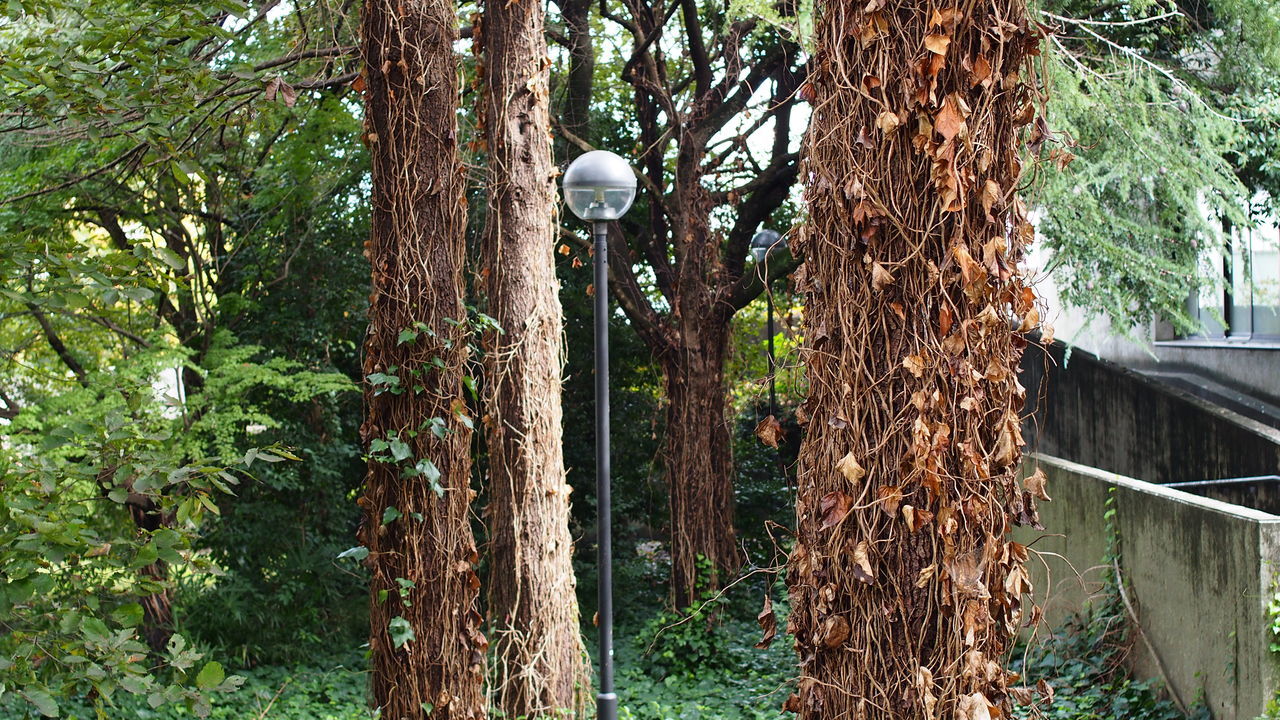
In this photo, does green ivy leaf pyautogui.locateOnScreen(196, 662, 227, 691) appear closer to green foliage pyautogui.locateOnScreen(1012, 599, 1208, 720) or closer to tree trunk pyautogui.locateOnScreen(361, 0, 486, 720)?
tree trunk pyautogui.locateOnScreen(361, 0, 486, 720)

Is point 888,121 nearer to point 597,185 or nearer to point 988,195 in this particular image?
point 988,195

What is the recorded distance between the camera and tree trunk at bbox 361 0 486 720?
5586mm

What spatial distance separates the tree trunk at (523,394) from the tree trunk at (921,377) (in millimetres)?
5063

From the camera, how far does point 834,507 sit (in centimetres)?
259

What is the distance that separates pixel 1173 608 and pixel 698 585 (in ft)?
18.6

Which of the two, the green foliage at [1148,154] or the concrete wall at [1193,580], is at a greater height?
the green foliage at [1148,154]

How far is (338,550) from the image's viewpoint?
12.4m

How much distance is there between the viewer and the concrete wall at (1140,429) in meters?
10.8

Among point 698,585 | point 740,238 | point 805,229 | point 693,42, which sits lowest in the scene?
point 698,585

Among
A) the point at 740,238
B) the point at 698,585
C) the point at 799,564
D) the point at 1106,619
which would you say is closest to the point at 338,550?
the point at 698,585

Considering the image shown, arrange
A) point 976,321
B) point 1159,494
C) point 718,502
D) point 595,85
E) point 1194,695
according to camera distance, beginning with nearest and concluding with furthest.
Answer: point 976,321 < point 1194,695 < point 1159,494 < point 718,502 < point 595,85

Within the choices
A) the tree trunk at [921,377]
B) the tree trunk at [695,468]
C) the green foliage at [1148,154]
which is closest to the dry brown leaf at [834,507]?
the tree trunk at [921,377]

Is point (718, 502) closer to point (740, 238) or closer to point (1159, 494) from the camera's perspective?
point (740, 238)

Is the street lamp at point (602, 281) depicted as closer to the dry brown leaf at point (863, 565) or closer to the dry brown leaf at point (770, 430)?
the dry brown leaf at point (770, 430)
